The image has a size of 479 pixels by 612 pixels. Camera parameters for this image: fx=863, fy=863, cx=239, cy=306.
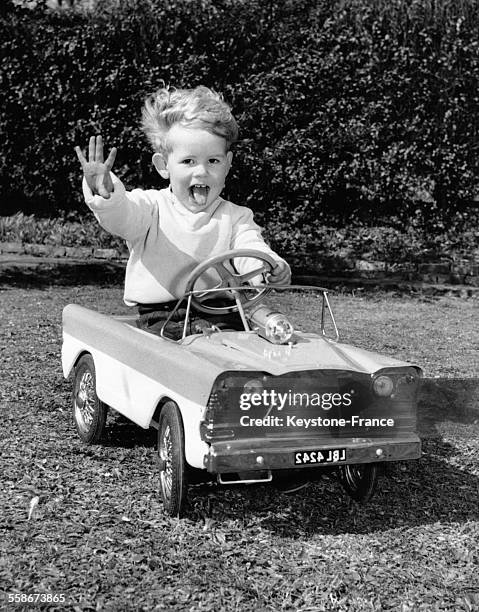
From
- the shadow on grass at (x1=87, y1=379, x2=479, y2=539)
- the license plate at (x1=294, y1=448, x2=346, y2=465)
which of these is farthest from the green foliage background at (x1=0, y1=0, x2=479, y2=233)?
the license plate at (x1=294, y1=448, x2=346, y2=465)

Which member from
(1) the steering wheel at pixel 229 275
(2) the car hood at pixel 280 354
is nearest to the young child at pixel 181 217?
(1) the steering wheel at pixel 229 275

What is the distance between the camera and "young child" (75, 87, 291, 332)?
15.6 ft

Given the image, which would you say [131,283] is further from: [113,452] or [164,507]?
[164,507]

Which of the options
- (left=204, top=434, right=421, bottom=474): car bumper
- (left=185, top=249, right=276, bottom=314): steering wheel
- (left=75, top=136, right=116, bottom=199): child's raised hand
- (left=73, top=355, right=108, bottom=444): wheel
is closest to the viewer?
(left=204, top=434, right=421, bottom=474): car bumper

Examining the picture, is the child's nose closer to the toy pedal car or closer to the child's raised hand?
the child's raised hand

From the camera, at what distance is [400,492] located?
423 centimetres

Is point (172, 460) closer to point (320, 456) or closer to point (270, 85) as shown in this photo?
point (320, 456)

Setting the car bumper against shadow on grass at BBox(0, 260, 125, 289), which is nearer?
the car bumper

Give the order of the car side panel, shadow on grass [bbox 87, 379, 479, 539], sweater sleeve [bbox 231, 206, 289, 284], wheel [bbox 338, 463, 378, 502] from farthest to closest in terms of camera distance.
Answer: sweater sleeve [bbox 231, 206, 289, 284], wheel [bbox 338, 463, 378, 502], shadow on grass [bbox 87, 379, 479, 539], the car side panel

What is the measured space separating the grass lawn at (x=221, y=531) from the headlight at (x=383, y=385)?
60cm

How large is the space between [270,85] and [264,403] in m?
7.72

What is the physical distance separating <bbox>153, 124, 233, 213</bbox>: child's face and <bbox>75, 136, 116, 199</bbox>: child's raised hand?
0.48m

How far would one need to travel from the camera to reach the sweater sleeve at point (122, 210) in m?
4.47

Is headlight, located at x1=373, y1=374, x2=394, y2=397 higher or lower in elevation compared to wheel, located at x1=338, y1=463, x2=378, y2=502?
higher
